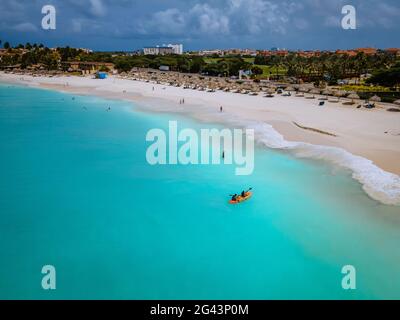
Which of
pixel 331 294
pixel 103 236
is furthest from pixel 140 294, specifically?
pixel 331 294

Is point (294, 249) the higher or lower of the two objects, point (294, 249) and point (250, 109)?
the lower

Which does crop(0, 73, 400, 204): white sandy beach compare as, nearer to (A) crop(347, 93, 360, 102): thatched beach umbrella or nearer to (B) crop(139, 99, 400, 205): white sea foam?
(B) crop(139, 99, 400, 205): white sea foam

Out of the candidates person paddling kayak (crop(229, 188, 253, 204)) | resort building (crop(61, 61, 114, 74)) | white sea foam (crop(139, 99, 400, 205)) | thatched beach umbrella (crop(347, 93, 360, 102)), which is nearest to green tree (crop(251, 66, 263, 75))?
thatched beach umbrella (crop(347, 93, 360, 102))

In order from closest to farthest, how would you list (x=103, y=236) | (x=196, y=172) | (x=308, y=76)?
(x=103, y=236)
(x=196, y=172)
(x=308, y=76)

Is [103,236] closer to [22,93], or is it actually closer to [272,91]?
[272,91]

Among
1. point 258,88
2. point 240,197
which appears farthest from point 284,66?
point 240,197

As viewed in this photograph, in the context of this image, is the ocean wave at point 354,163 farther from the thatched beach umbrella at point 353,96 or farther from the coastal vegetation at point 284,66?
the coastal vegetation at point 284,66
